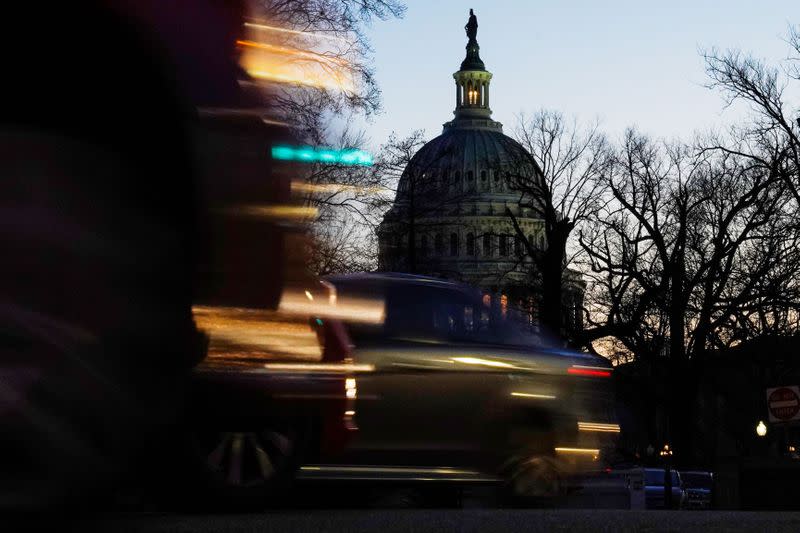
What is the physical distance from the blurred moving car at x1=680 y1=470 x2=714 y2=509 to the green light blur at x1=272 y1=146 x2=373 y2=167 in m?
45.2

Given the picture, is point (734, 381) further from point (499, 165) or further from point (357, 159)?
point (357, 159)

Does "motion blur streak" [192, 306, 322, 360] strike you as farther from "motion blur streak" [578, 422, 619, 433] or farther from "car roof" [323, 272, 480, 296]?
"car roof" [323, 272, 480, 296]

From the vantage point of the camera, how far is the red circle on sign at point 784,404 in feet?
86.3

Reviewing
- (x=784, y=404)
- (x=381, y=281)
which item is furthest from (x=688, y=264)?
(x=381, y=281)

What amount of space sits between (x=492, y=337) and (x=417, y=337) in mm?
684

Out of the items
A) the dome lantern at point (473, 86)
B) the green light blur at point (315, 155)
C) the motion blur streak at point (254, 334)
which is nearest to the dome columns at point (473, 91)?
the dome lantern at point (473, 86)

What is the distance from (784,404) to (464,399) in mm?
16815

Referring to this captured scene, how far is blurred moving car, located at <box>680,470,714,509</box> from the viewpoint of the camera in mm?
50094

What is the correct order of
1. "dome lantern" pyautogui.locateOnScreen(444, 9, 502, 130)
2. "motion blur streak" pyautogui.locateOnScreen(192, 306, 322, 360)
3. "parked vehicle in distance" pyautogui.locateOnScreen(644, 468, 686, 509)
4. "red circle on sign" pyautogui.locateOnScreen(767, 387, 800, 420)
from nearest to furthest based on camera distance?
1. "motion blur streak" pyautogui.locateOnScreen(192, 306, 322, 360)
2. "red circle on sign" pyautogui.locateOnScreen(767, 387, 800, 420)
3. "parked vehicle in distance" pyautogui.locateOnScreen(644, 468, 686, 509)
4. "dome lantern" pyautogui.locateOnScreen(444, 9, 502, 130)

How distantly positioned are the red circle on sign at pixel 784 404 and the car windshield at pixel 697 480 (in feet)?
81.5

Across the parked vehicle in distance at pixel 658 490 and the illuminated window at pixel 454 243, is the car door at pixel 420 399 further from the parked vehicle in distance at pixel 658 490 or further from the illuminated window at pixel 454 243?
the illuminated window at pixel 454 243

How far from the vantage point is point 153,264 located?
13.7 ft

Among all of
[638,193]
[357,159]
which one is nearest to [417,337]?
[357,159]

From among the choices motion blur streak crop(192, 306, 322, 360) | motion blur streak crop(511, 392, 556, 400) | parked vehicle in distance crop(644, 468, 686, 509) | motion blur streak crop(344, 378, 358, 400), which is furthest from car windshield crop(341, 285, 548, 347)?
parked vehicle in distance crop(644, 468, 686, 509)
